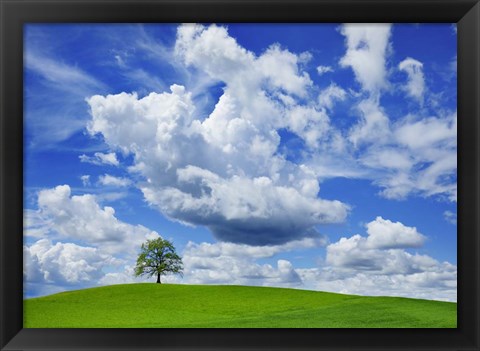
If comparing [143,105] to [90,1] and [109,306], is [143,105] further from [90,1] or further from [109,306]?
[109,306]

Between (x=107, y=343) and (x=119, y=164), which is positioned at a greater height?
(x=119, y=164)

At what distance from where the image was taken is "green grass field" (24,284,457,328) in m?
2.16

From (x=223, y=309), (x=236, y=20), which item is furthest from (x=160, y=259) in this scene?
(x=236, y=20)

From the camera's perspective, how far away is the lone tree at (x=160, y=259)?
2402mm

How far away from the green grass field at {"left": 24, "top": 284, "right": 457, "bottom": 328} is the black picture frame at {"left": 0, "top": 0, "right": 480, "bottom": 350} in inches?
4.6

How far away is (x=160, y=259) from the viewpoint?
99.7 inches

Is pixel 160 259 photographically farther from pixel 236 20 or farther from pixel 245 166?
pixel 236 20

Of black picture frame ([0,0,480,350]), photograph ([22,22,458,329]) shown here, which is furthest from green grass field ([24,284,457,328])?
black picture frame ([0,0,480,350])

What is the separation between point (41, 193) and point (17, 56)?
579 millimetres

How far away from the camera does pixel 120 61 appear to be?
7.93ft

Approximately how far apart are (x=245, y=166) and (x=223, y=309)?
687mm

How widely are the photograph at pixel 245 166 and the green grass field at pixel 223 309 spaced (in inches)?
0.5

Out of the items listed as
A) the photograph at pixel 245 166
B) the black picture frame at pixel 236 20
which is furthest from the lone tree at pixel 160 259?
the black picture frame at pixel 236 20

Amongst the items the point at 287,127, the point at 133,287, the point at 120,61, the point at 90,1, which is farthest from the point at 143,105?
the point at 133,287
